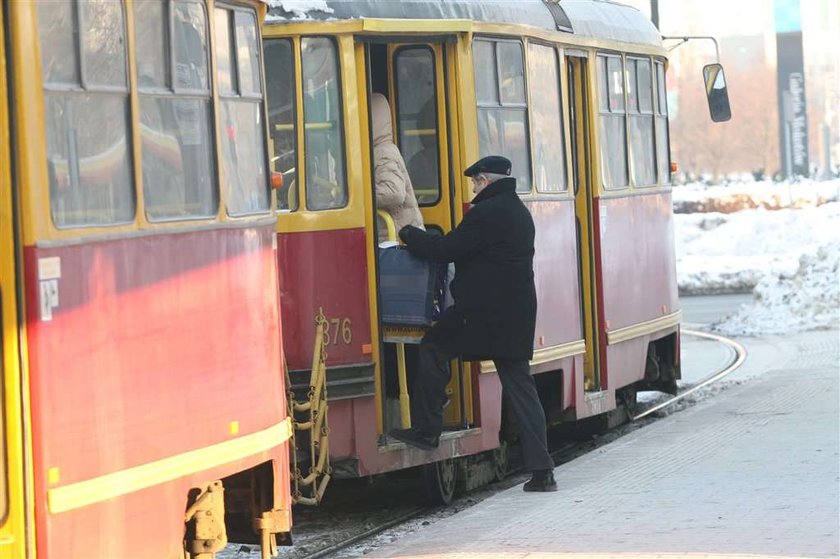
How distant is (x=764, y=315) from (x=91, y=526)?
17.7 m

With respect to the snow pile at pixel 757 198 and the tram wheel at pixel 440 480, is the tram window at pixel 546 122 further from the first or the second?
the snow pile at pixel 757 198

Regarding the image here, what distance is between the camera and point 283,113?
9.17 m

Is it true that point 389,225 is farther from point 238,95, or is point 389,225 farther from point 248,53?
point 238,95

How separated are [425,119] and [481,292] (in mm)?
1083

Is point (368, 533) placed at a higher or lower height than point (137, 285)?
lower

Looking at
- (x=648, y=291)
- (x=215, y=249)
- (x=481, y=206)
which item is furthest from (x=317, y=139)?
(x=648, y=291)

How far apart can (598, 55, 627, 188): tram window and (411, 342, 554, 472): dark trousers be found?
8.78ft

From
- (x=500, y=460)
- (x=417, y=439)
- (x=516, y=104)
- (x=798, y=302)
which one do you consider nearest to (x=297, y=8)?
(x=516, y=104)

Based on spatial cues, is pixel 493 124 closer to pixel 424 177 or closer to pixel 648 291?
pixel 424 177

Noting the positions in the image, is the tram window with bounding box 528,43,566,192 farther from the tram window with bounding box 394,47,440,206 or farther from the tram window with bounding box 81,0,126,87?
the tram window with bounding box 81,0,126,87

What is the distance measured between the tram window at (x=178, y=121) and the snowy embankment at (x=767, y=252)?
1603 cm

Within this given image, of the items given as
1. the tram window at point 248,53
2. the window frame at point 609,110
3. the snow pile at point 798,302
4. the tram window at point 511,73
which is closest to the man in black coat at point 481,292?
the tram window at point 511,73

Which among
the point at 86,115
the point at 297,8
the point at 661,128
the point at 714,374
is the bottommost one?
the point at 714,374

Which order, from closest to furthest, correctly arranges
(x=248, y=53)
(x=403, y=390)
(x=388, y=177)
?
(x=248, y=53)
(x=388, y=177)
(x=403, y=390)
